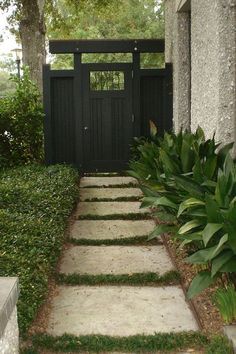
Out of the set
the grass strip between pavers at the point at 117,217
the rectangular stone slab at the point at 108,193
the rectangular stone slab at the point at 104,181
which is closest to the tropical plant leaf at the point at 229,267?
the grass strip between pavers at the point at 117,217

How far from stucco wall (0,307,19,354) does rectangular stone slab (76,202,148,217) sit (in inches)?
153

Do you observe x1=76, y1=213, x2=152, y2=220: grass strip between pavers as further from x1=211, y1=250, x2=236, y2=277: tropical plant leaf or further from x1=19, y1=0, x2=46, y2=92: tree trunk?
x1=19, y1=0, x2=46, y2=92: tree trunk

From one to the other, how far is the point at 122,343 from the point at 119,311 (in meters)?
0.55

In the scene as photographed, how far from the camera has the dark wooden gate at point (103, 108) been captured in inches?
366

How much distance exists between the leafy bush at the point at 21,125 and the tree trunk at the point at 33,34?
11.4ft

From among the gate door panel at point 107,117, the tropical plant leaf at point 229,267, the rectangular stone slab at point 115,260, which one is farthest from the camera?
the gate door panel at point 107,117

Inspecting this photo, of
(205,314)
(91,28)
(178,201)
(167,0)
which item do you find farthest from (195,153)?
(91,28)

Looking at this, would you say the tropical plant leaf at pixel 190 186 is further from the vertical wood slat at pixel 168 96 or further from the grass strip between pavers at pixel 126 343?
the vertical wood slat at pixel 168 96

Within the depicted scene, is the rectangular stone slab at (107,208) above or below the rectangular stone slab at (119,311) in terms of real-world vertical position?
above

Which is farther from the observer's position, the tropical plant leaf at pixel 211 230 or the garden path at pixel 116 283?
the garden path at pixel 116 283

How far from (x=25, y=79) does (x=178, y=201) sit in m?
6.74

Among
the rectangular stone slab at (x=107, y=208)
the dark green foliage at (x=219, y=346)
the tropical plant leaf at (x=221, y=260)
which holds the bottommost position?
the dark green foliage at (x=219, y=346)

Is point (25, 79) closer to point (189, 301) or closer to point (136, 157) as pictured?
point (136, 157)

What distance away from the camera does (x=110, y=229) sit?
20.0ft
